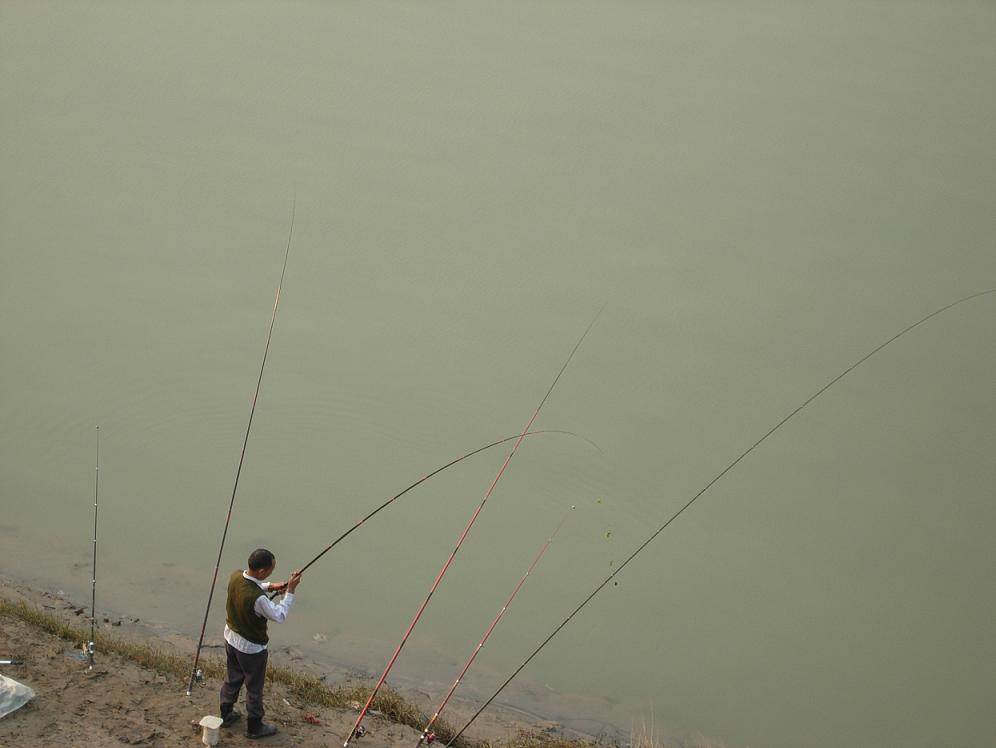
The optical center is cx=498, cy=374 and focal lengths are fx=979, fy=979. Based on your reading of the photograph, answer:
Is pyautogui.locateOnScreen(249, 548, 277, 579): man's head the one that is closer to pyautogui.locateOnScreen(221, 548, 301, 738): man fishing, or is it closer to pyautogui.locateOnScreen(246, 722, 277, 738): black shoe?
pyautogui.locateOnScreen(221, 548, 301, 738): man fishing

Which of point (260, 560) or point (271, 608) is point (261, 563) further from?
point (271, 608)

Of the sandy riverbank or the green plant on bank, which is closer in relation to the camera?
Answer: the sandy riverbank

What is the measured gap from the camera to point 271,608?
260 cm

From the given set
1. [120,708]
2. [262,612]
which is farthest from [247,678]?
[120,708]

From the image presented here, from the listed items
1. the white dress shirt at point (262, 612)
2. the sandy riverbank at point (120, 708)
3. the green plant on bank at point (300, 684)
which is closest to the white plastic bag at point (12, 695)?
the sandy riverbank at point (120, 708)

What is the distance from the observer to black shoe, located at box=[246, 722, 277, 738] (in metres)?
2.86

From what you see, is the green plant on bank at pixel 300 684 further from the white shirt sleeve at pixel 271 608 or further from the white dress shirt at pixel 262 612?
the white shirt sleeve at pixel 271 608

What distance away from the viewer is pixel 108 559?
435 cm

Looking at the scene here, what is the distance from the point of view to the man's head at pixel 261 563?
2.57 m

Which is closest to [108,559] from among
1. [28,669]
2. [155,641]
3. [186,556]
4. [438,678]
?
[186,556]

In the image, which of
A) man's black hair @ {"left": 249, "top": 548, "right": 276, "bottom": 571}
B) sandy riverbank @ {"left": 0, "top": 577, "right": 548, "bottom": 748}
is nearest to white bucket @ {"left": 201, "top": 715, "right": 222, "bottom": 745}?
sandy riverbank @ {"left": 0, "top": 577, "right": 548, "bottom": 748}

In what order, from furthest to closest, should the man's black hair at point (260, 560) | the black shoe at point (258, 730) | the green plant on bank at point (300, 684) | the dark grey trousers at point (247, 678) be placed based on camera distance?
the green plant on bank at point (300, 684)
the black shoe at point (258, 730)
the dark grey trousers at point (247, 678)
the man's black hair at point (260, 560)

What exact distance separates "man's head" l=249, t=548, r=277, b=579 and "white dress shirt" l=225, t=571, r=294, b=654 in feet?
0.09

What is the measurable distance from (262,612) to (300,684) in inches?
34.7
